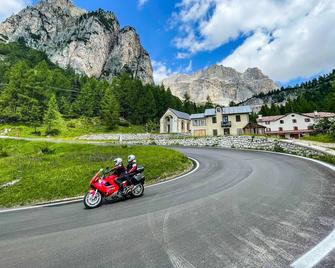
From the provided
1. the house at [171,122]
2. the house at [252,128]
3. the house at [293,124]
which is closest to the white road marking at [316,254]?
the house at [252,128]

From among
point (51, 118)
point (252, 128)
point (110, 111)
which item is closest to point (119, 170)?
point (252, 128)

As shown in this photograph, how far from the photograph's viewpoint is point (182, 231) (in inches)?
210

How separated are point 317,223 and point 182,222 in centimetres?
309

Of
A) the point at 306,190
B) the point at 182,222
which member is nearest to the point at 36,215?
the point at 182,222

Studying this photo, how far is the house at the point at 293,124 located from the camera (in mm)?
75188

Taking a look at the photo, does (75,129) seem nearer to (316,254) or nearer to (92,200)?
(92,200)

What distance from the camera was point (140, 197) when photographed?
32.6ft

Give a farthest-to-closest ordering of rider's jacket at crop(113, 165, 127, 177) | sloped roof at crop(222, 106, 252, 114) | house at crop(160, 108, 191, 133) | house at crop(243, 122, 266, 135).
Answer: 1. house at crop(160, 108, 191, 133)
2. sloped roof at crop(222, 106, 252, 114)
3. house at crop(243, 122, 266, 135)
4. rider's jacket at crop(113, 165, 127, 177)

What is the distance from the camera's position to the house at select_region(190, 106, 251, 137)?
60906 mm

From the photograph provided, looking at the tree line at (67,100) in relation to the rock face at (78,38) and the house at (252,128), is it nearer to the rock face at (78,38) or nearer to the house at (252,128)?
the house at (252,128)

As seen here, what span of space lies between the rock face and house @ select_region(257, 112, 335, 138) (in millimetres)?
115842

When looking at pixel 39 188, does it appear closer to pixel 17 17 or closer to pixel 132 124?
pixel 132 124

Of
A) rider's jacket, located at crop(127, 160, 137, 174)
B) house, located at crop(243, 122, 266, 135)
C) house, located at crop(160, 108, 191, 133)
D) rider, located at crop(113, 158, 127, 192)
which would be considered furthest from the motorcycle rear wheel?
house, located at crop(160, 108, 191, 133)

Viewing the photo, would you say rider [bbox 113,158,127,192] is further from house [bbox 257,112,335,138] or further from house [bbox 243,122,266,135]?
house [bbox 257,112,335,138]
